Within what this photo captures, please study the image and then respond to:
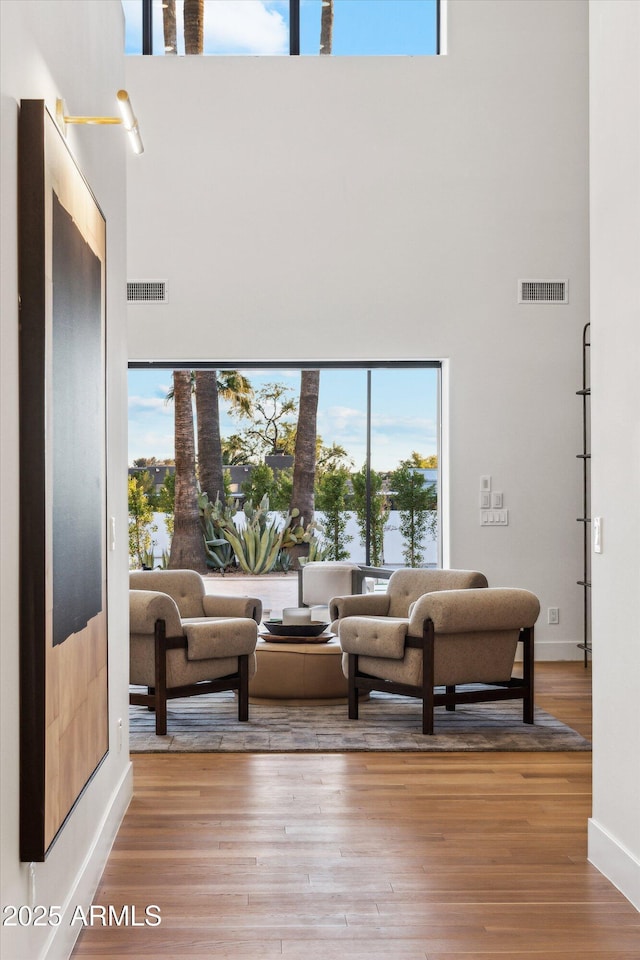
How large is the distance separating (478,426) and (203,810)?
447 cm

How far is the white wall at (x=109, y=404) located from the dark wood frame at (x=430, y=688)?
1781 millimetres

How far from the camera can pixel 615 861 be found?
3.05 metres

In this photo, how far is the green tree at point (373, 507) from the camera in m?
7.88

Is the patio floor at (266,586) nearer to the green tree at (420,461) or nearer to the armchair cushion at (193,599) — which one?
the green tree at (420,461)

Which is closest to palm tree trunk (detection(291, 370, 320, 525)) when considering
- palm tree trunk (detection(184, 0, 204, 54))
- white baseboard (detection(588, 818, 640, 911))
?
palm tree trunk (detection(184, 0, 204, 54))

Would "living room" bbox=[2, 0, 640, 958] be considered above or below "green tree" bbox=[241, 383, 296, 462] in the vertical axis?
above

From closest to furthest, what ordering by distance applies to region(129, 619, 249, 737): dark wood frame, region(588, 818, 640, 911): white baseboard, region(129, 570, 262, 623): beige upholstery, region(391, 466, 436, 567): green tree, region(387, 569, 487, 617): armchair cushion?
region(588, 818, 640, 911): white baseboard → region(129, 619, 249, 737): dark wood frame → region(129, 570, 262, 623): beige upholstery → region(387, 569, 487, 617): armchair cushion → region(391, 466, 436, 567): green tree

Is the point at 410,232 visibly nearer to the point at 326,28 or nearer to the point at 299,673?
the point at 326,28

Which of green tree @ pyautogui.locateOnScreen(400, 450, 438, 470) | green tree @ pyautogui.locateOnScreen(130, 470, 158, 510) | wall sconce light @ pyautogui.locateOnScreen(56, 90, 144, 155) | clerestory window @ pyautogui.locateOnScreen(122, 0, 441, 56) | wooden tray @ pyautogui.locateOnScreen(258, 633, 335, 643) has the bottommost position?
wooden tray @ pyautogui.locateOnScreen(258, 633, 335, 643)

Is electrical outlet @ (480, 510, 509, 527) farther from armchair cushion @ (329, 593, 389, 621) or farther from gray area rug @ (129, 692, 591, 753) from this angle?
gray area rug @ (129, 692, 591, 753)

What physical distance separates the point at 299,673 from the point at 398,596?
1012 mm

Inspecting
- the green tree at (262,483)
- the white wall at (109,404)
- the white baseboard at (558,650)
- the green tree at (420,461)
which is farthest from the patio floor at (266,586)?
the white wall at (109,404)

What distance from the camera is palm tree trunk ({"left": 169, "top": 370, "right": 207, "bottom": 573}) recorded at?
7922 millimetres

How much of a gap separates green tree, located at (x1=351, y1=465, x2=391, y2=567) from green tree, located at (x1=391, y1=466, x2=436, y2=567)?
0.39ft
